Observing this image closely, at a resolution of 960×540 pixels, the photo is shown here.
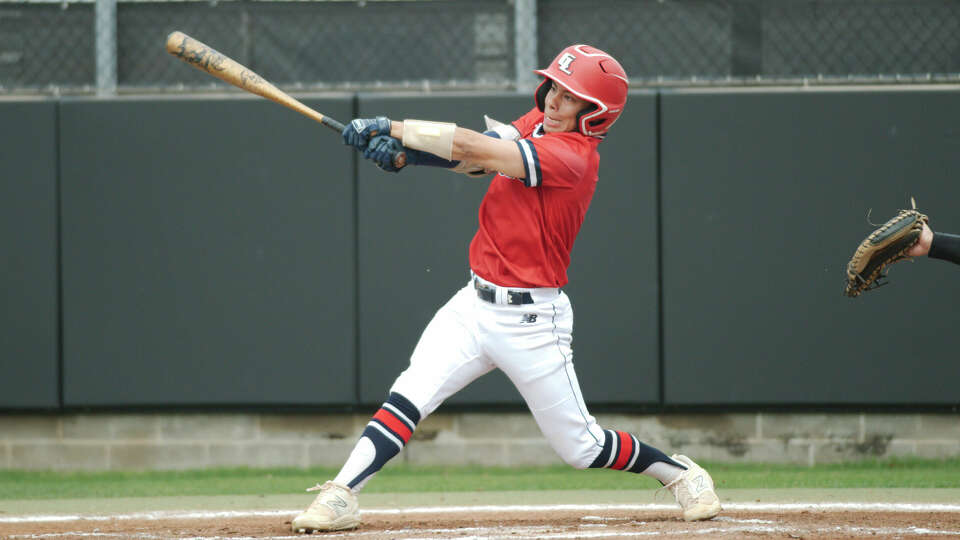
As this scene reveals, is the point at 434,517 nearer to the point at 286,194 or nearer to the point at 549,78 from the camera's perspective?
the point at 549,78

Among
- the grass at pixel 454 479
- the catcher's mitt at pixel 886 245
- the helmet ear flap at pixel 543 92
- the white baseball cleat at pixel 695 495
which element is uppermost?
the helmet ear flap at pixel 543 92

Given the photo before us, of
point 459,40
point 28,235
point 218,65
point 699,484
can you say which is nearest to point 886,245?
point 699,484

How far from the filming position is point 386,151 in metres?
4.10

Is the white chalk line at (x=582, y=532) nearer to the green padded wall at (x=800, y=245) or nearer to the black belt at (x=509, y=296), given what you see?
the black belt at (x=509, y=296)

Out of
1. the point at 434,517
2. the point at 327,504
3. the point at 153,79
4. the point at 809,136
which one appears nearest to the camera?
the point at 327,504

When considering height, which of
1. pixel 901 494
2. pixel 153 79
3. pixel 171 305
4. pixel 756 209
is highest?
pixel 153 79

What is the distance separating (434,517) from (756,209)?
3.30 meters

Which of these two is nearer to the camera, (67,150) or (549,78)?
(549,78)

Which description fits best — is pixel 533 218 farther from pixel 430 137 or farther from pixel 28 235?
pixel 28 235

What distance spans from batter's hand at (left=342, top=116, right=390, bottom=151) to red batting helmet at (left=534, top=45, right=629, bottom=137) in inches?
25.5

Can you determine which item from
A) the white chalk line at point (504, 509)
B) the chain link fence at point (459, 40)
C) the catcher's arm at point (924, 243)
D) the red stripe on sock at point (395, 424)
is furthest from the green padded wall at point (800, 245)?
the red stripe on sock at point (395, 424)

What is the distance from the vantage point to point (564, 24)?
7.61 meters

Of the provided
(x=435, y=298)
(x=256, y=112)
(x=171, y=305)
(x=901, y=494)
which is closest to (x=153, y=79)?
(x=256, y=112)

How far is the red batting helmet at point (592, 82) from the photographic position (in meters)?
4.25
